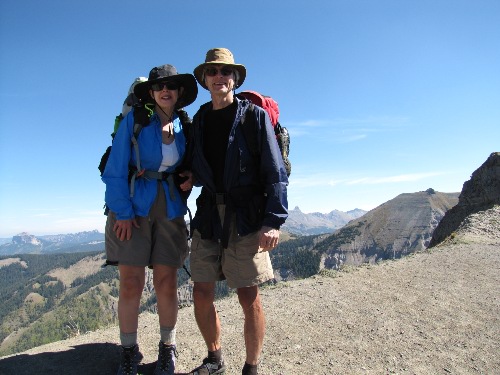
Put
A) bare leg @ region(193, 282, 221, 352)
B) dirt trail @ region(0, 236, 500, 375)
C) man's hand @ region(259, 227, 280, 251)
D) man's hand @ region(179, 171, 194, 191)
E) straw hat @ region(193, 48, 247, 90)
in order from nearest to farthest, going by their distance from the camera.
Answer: man's hand @ region(259, 227, 280, 251)
straw hat @ region(193, 48, 247, 90)
bare leg @ region(193, 282, 221, 352)
man's hand @ region(179, 171, 194, 191)
dirt trail @ region(0, 236, 500, 375)

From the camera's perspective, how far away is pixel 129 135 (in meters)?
4.40

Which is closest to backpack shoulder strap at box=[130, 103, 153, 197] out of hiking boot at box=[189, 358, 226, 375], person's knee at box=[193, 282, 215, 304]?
person's knee at box=[193, 282, 215, 304]

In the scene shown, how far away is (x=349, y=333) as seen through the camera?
7176 mm

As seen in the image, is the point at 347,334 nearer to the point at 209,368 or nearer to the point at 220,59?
the point at 209,368

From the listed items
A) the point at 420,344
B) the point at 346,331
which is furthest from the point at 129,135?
the point at 420,344

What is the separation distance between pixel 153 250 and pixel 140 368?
1.86 metres

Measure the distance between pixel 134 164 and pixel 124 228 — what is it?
789mm

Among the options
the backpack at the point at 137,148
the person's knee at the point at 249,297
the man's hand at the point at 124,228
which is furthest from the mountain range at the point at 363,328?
the backpack at the point at 137,148

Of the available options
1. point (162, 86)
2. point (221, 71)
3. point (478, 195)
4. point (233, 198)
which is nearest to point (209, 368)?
point (233, 198)

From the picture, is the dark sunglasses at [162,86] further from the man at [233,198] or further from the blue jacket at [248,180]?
the blue jacket at [248,180]

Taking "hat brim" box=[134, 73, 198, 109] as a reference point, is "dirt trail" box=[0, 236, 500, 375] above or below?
below

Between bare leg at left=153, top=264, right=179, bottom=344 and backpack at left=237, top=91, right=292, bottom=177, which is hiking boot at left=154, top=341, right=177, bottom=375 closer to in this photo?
bare leg at left=153, top=264, right=179, bottom=344

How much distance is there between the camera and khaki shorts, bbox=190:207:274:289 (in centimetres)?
432

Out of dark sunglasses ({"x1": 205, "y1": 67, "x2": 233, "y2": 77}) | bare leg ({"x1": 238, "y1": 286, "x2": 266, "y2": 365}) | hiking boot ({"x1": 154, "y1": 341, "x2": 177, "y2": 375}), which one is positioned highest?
dark sunglasses ({"x1": 205, "y1": 67, "x2": 233, "y2": 77})
